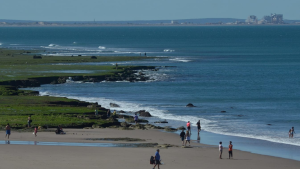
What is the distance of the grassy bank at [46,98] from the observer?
157ft

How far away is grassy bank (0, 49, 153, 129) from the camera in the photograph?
47844mm

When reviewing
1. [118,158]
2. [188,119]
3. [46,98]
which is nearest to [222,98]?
[188,119]

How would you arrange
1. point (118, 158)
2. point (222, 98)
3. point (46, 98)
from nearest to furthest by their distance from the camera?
point (118, 158)
point (46, 98)
point (222, 98)

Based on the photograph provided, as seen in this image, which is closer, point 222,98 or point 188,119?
point 188,119

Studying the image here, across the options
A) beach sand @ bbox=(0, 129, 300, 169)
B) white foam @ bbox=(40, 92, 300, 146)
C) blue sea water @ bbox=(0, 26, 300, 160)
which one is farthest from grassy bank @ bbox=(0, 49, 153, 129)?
beach sand @ bbox=(0, 129, 300, 169)

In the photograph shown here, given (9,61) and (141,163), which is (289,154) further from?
(9,61)

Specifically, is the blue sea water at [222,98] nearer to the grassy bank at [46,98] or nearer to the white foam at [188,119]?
the white foam at [188,119]

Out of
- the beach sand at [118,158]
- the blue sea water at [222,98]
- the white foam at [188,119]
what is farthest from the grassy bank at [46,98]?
the beach sand at [118,158]

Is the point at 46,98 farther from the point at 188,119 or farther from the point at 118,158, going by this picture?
the point at 118,158

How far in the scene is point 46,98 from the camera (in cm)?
6100

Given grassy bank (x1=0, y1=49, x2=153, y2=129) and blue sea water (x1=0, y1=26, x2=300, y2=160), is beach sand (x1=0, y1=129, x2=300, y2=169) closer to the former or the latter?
blue sea water (x1=0, y1=26, x2=300, y2=160)

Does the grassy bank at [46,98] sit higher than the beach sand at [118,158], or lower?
lower

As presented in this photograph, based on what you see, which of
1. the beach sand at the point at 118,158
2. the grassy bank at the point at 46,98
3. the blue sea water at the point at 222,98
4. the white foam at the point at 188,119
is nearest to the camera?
the beach sand at the point at 118,158

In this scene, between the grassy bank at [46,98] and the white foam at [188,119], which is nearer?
the white foam at [188,119]
